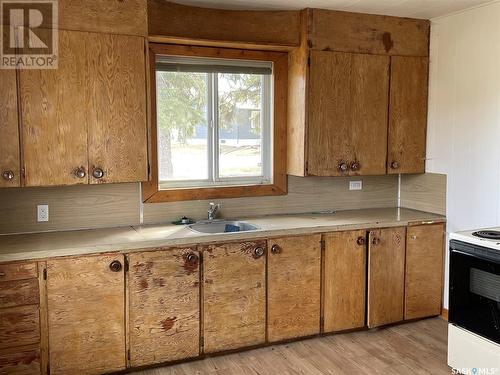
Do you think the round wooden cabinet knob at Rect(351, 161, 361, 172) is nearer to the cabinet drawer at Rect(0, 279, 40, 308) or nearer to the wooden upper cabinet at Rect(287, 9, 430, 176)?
the wooden upper cabinet at Rect(287, 9, 430, 176)

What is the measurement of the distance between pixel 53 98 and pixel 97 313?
1266 mm

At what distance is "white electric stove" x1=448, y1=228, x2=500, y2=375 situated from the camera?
264 cm

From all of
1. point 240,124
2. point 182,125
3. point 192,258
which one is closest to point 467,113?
point 240,124

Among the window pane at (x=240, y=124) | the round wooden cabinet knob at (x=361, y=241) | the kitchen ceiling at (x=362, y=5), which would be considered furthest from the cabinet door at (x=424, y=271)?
the kitchen ceiling at (x=362, y=5)

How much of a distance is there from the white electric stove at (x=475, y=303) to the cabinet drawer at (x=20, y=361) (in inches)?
95.6

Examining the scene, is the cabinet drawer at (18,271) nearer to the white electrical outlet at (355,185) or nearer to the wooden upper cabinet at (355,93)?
the wooden upper cabinet at (355,93)

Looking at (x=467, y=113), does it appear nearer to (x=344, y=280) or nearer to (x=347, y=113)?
(x=347, y=113)

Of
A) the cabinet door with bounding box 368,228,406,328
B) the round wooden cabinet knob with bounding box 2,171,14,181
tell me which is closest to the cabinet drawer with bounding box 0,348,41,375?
the round wooden cabinet knob with bounding box 2,171,14,181

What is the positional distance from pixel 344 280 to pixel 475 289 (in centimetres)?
91

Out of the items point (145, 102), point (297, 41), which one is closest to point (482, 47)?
point (297, 41)

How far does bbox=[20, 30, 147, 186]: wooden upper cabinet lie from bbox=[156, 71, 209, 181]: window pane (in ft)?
1.29

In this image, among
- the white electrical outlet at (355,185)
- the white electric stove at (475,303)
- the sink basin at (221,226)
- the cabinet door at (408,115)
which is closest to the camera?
the white electric stove at (475,303)

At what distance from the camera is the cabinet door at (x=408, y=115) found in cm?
371

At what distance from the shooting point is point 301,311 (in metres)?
3.32
